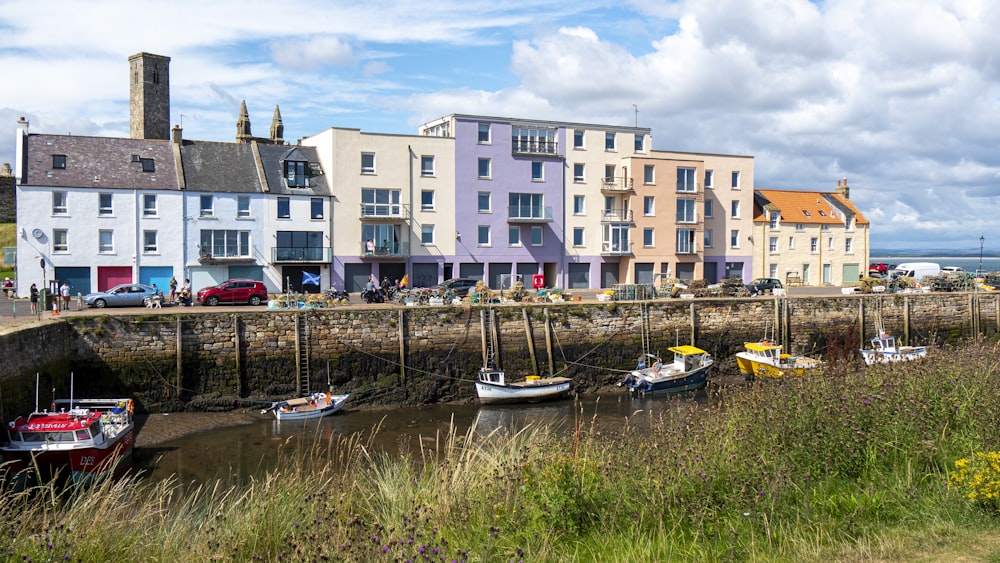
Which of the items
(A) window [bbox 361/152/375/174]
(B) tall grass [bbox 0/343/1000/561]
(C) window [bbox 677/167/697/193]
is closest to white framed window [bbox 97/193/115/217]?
(A) window [bbox 361/152/375/174]

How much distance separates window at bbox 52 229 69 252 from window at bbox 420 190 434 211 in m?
19.5

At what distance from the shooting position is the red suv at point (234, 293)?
36656mm

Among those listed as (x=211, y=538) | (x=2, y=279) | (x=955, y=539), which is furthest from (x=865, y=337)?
(x=2, y=279)

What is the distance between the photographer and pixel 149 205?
43.0 m

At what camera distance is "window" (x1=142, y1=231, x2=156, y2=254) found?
42.7 meters

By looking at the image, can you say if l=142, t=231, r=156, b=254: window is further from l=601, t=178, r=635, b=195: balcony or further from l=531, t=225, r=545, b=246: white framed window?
l=601, t=178, r=635, b=195: balcony

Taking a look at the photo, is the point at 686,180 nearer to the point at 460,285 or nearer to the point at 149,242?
the point at 460,285

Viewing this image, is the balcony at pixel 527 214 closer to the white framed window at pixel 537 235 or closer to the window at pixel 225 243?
the white framed window at pixel 537 235

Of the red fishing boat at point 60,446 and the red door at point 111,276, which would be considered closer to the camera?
the red fishing boat at point 60,446

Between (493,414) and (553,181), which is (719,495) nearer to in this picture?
(493,414)

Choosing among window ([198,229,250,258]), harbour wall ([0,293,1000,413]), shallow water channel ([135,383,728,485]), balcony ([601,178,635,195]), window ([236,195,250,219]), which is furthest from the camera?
balcony ([601,178,635,195])

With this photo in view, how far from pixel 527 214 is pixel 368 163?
10.7m

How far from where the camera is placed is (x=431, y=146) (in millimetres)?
49281

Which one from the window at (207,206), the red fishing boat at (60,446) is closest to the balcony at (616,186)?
the window at (207,206)
